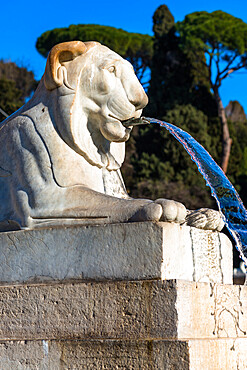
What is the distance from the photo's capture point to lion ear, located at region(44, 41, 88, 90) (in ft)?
15.2

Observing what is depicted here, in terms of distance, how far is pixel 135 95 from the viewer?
4770 millimetres

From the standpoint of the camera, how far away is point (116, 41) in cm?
3092

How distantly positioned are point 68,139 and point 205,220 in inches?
43.1

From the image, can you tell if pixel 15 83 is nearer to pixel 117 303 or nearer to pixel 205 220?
pixel 205 220

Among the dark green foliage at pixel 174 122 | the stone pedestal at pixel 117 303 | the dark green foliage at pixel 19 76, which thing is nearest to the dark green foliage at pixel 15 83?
the dark green foliage at pixel 19 76

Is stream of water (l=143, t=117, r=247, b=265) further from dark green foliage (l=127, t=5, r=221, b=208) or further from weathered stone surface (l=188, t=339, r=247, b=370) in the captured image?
dark green foliage (l=127, t=5, r=221, b=208)

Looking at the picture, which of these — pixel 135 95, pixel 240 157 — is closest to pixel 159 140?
pixel 240 157

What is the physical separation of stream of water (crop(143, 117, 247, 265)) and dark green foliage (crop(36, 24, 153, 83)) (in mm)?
24373

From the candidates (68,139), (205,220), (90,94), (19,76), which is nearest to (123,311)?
(205,220)

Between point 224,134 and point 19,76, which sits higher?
point 19,76

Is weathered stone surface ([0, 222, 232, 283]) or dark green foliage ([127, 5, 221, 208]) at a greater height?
dark green foliage ([127, 5, 221, 208])

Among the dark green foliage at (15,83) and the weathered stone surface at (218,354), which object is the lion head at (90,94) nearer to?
the weathered stone surface at (218,354)

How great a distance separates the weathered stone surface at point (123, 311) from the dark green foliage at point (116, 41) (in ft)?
86.8

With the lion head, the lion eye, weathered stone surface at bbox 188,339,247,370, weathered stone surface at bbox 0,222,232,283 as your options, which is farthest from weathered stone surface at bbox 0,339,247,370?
the lion eye
